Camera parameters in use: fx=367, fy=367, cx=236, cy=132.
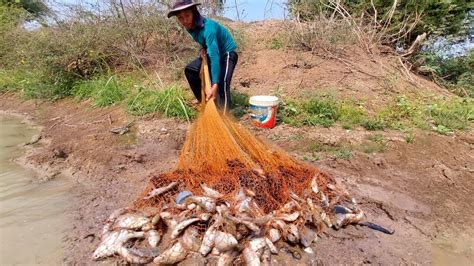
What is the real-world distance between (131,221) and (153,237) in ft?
0.73

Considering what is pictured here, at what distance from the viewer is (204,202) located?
8.96ft

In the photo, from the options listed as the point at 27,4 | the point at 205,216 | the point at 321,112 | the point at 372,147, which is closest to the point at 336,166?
the point at 372,147

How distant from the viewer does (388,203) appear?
11.2ft

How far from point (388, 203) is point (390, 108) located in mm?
2558

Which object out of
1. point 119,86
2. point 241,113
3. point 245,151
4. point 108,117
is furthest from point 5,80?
point 245,151

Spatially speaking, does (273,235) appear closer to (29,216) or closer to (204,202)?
(204,202)

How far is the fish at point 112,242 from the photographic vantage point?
2627 mm

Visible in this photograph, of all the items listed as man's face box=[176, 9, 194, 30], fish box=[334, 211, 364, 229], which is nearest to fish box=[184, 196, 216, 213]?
fish box=[334, 211, 364, 229]

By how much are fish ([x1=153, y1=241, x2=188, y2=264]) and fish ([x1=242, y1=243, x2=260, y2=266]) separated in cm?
42

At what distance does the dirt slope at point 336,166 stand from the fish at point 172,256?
578 mm

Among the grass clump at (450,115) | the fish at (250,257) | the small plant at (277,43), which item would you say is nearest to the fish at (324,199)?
the fish at (250,257)

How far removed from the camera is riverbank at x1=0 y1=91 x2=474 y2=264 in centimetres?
283

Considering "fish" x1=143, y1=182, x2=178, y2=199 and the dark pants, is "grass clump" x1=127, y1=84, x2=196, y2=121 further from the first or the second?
"fish" x1=143, y1=182, x2=178, y2=199

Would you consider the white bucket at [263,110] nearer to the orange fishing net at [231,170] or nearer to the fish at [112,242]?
the orange fishing net at [231,170]
